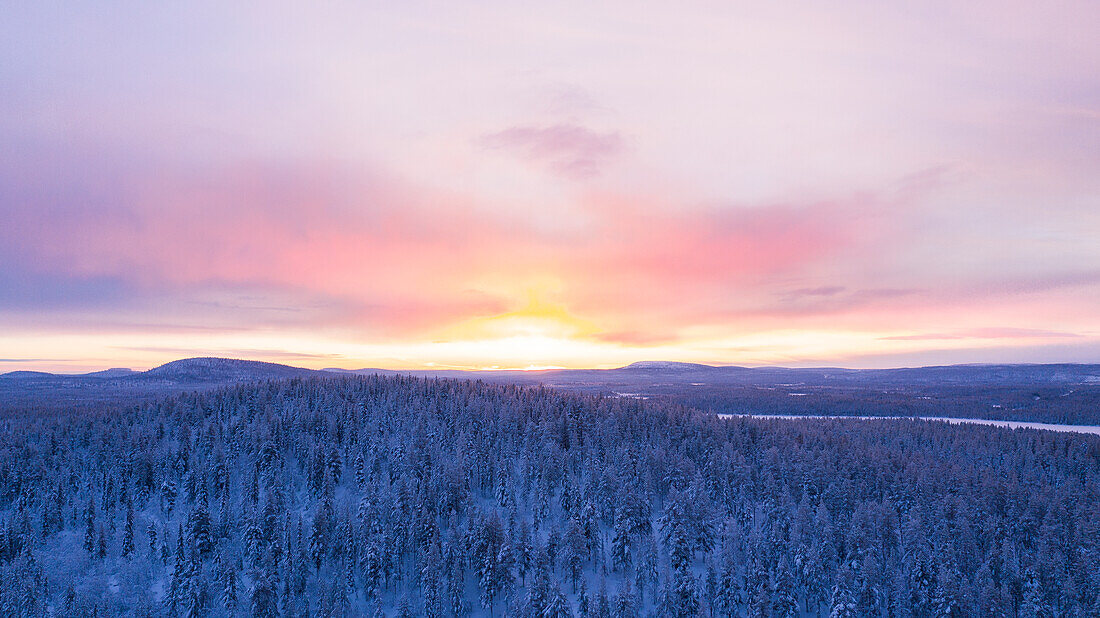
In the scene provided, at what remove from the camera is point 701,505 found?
96.4 metres

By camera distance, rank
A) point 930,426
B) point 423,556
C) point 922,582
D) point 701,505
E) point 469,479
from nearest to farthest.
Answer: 1. point 922,582
2. point 423,556
3. point 701,505
4. point 469,479
5. point 930,426

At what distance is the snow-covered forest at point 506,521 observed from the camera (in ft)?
258

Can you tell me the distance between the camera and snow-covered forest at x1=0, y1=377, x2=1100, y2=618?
78.6 metres

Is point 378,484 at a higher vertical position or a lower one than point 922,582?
higher

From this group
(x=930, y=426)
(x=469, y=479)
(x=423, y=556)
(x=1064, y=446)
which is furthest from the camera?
(x=930, y=426)

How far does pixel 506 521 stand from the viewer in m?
99.4

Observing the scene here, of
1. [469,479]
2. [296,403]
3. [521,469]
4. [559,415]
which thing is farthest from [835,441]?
[296,403]

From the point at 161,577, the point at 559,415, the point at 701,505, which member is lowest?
the point at 161,577

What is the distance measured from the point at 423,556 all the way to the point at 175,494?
2245 inches

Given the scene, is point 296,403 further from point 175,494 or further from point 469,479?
point 469,479

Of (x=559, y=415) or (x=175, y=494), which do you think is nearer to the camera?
(x=175, y=494)

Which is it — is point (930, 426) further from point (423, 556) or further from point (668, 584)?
point (423, 556)

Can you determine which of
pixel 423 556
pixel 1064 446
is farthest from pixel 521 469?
pixel 1064 446

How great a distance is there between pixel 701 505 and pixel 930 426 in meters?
147
